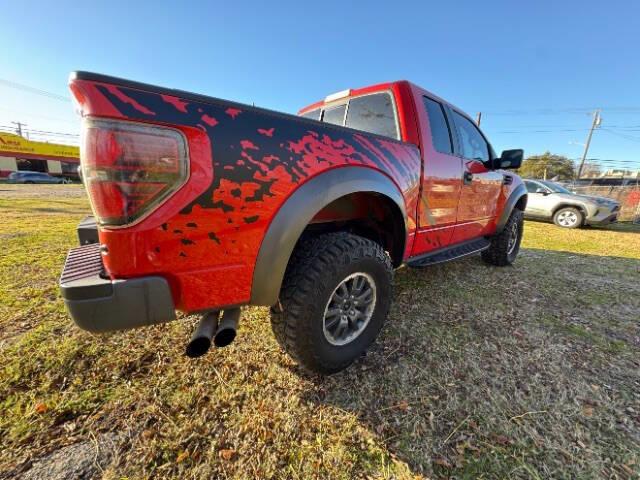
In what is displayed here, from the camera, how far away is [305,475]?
125cm

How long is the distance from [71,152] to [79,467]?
44821 mm

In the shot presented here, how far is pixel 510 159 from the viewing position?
322 centimetres

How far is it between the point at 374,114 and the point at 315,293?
1789 millimetres

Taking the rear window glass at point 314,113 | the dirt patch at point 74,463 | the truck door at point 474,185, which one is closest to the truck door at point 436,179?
the truck door at point 474,185

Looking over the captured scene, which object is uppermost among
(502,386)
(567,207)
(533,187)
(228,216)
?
(533,187)

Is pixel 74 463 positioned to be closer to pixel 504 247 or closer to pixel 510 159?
pixel 510 159

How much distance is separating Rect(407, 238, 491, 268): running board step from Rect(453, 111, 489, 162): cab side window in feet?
3.23

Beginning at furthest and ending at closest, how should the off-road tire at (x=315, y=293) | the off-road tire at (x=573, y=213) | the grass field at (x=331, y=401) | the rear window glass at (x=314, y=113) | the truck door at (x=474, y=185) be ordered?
the off-road tire at (x=573, y=213) < the rear window glass at (x=314, y=113) < the truck door at (x=474, y=185) < the off-road tire at (x=315, y=293) < the grass field at (x=331, y=401)

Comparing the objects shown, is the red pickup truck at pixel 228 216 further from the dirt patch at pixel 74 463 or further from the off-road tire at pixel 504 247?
the off-road tire at pixel 504 247

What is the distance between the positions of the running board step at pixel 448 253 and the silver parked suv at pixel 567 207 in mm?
7178

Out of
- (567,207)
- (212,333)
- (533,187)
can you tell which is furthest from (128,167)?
(533,187)

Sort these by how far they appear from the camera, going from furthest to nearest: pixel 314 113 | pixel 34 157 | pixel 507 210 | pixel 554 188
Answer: pixel 34 157 → pixel 554 188 → pixel 507 210 → pixel 314 113

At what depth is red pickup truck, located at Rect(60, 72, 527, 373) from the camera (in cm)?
104

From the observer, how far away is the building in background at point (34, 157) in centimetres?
2997
